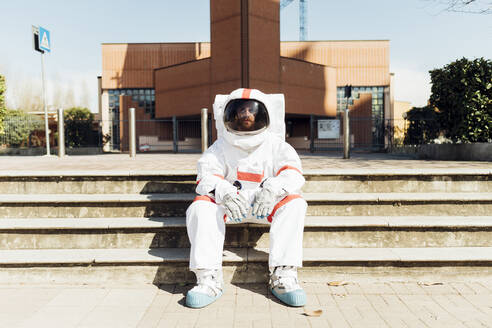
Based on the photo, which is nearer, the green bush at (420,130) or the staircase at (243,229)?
the staircase at (243,229)

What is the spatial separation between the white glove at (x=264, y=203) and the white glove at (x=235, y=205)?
3.7 inches

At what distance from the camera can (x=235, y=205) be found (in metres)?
2.83

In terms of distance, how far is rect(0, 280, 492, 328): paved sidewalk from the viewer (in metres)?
2.39

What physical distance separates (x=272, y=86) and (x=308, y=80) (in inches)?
174

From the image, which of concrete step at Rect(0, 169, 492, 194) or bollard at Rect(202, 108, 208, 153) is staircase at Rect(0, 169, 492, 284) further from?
bollard at Rect(202, 108, 208, 153)

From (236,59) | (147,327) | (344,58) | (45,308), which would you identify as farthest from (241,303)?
(344,58)

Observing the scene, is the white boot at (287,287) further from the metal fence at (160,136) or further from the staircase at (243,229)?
the metal fence at (160,136)

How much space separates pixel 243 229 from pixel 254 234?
0.40 ft

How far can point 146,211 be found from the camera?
3725 mm

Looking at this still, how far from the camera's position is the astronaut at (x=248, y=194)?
2.74 metres

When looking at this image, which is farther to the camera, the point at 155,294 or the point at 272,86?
the point at 272,86

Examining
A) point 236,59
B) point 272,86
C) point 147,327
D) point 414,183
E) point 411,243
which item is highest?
point 236,59

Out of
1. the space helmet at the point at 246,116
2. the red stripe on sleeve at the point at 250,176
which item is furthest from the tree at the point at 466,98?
the red stripe on sleeve at the point at 250,176

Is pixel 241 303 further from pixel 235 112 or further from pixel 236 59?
pixel 236 59
